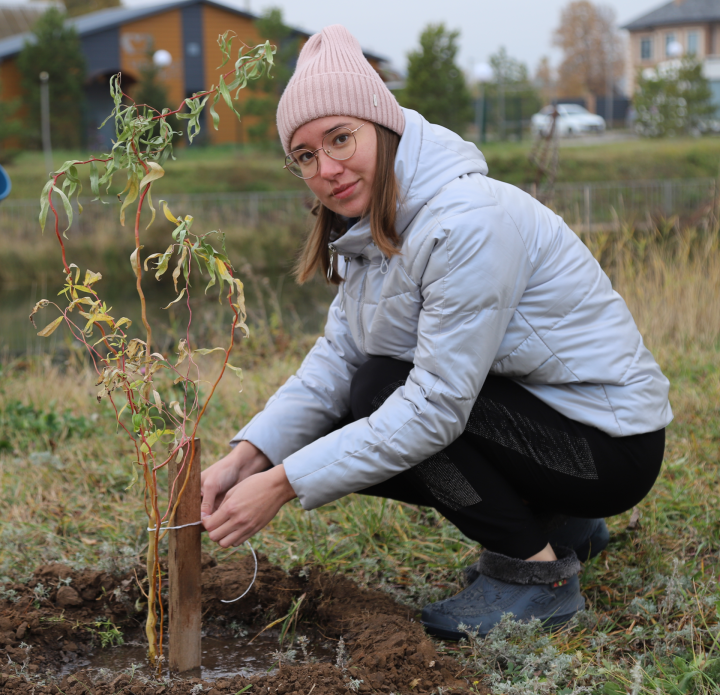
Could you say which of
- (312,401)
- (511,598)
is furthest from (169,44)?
(511,598)

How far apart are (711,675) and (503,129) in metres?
24.7

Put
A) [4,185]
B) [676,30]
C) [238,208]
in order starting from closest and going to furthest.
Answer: [4,185]
[238,208]
[676,30]

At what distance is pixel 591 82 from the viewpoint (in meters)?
44.3

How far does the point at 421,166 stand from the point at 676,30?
1770 inches

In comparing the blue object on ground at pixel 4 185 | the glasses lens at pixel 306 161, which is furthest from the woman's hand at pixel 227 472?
the blue object on ground at pixel 4 185

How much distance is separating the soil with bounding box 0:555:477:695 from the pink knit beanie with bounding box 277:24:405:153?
1.06 m

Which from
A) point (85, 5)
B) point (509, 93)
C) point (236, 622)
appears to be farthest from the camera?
point (85, 5)

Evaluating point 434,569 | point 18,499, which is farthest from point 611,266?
point 18,499

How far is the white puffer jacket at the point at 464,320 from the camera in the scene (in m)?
1.57

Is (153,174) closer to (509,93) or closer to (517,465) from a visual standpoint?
(517,465)

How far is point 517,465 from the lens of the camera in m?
1.76

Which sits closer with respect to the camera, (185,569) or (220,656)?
(185,569)

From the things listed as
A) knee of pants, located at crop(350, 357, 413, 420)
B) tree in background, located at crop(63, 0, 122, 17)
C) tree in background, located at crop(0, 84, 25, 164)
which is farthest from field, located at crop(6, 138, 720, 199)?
tree in background, located at crop(63, 0, 122, 17)

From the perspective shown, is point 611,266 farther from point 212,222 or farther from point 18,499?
point 212,222
